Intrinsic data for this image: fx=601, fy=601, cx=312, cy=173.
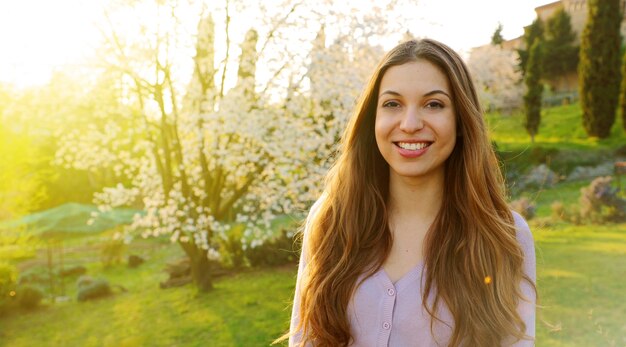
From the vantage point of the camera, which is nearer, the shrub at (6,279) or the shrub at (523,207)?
the shrub at (6,279)

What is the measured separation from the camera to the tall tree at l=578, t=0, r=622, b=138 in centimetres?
1351

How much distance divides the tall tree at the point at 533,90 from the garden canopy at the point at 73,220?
9.81 metres

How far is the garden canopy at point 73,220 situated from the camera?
41.0 ft

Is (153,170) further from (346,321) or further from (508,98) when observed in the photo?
(508,98)

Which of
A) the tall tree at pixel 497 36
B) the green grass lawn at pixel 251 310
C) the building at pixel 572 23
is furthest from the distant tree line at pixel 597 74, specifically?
the green grass lawn at pixel 251 310

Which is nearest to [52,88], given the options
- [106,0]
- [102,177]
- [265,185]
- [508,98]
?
[106,0]

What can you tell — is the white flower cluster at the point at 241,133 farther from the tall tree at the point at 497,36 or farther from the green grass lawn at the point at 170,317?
the tall tree at the point at 497,36

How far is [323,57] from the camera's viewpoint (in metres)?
7.63

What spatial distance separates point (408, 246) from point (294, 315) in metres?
0.47

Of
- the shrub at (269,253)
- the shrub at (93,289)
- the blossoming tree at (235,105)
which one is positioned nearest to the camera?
the blossoming tree at (235,105)

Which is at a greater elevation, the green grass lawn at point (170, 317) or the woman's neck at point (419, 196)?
the woman's neck at point (419, 196)

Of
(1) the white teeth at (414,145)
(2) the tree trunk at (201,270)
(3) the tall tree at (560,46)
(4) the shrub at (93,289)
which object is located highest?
(3) the tall tree at (560,46)

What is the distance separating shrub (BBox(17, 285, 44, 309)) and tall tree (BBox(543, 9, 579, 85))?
15242 millimetres

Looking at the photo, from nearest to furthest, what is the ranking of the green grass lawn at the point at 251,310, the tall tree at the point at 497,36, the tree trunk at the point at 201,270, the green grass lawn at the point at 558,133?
the green grass lawn at the point at 251,310
the tree trunk at the point at 201,270
the green grass lawn at the point at 558,133
the tall tree at the point at 497,36
